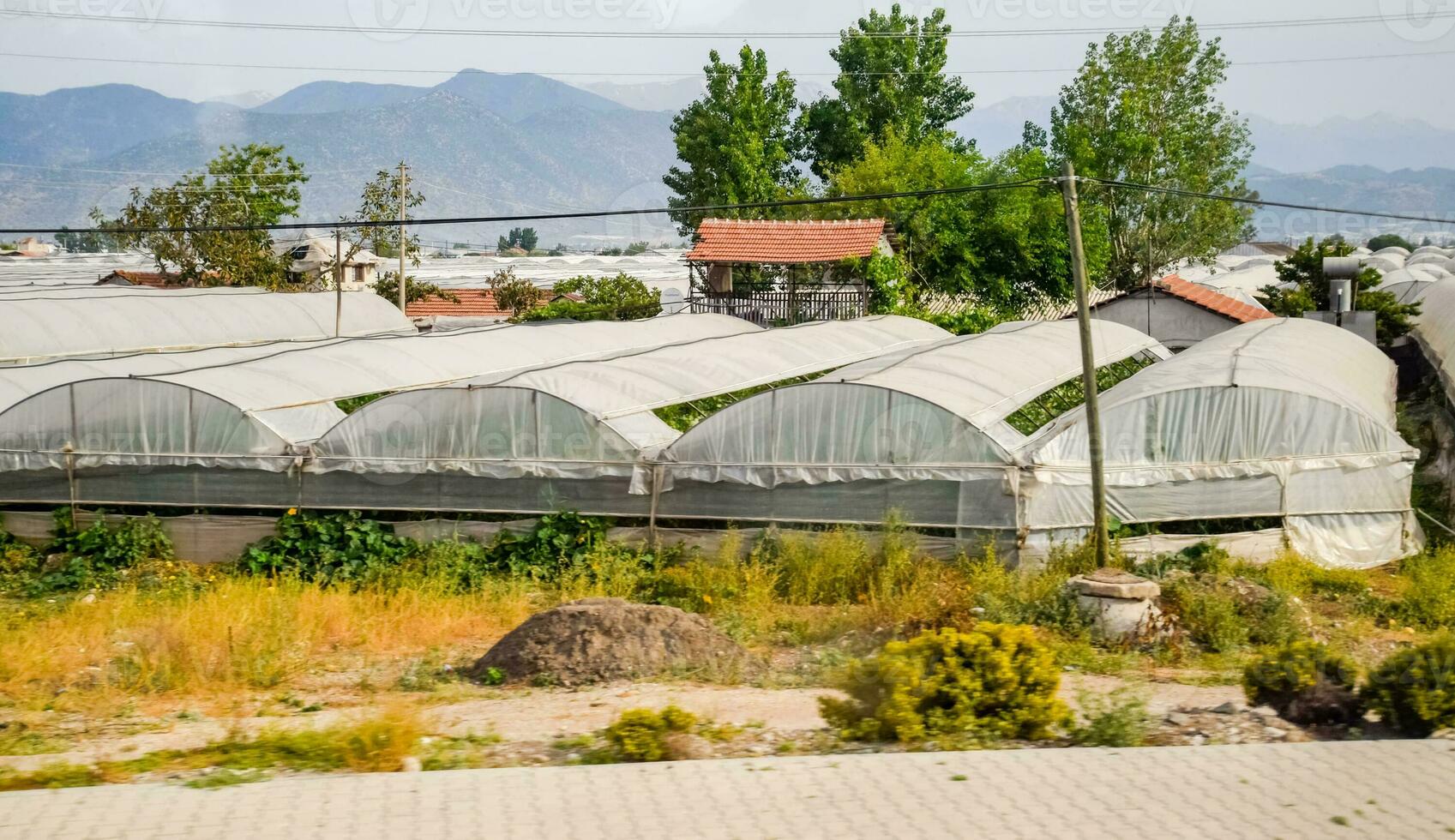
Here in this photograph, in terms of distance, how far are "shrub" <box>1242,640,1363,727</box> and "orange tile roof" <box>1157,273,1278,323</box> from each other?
25498 mm

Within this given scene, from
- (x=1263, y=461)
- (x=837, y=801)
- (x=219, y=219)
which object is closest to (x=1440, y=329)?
(x=1263, y=461)

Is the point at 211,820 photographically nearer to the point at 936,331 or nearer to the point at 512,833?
the point at 512,833

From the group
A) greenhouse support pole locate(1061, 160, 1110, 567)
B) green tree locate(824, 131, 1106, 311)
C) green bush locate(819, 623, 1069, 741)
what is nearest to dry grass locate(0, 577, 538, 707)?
green bush locate(819, 623, 1069, 741)

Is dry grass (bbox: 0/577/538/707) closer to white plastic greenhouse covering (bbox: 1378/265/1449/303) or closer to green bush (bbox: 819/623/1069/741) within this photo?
green bush (bbox: 819/623/1069/741)

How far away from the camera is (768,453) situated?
13.6 metres

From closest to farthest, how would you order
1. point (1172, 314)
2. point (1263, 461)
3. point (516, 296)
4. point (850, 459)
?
point (850, 459), point (1263, 461), point (1172, 314), point (516, 296)

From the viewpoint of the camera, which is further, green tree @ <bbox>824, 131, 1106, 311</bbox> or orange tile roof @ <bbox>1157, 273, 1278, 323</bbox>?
green tree @ <bbox>824, 131, 1106, 311</bbox>

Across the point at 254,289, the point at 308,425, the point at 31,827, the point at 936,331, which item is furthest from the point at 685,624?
the point at 254,289

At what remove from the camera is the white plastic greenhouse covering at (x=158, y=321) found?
21891 mm

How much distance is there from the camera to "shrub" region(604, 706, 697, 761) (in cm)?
727

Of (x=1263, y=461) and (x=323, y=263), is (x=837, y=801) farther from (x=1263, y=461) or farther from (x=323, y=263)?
(x=323, y=263)

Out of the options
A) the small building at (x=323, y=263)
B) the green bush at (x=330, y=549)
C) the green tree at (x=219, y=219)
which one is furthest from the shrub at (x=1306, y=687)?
the small building at (x=323, y=263)

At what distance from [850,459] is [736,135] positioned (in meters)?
38.9

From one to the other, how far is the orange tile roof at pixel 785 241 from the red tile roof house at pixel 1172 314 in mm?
6287
